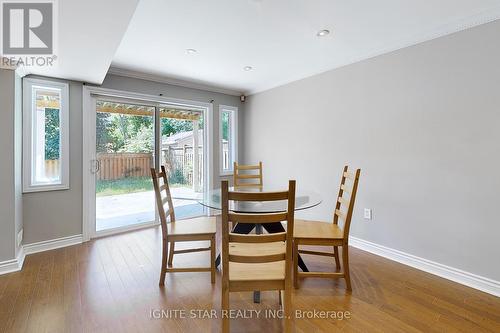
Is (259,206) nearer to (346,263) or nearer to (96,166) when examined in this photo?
(346,263)

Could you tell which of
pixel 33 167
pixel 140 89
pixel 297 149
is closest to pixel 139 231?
pixel 33 167

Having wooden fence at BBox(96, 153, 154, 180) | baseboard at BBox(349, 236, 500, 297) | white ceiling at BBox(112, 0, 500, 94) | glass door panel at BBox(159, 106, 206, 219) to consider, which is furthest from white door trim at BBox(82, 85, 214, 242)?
baseboard at BBox(349, 236, 500, 297)

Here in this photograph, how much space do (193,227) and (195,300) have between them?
24.3 inches

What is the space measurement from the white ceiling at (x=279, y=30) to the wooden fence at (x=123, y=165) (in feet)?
4.08

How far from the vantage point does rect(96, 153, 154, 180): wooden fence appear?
3.48 metres

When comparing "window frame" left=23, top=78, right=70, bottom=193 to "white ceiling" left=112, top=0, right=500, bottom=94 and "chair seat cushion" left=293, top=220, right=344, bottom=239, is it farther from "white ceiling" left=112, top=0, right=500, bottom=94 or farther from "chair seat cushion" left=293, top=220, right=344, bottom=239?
"chair seat cushion" left=293, top=220, right=344, bottom=239

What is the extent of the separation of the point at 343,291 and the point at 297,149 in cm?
224

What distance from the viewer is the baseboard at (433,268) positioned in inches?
82.5

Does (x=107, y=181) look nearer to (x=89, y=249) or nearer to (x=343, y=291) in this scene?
(x=89, y=249)

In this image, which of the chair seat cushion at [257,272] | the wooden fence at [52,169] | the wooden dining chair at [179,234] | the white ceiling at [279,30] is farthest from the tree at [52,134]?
the chair seat cushion at [257,272]

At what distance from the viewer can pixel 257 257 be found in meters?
1.41

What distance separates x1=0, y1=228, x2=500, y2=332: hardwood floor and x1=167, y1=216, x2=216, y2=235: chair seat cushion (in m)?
0.46

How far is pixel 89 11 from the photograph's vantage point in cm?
164

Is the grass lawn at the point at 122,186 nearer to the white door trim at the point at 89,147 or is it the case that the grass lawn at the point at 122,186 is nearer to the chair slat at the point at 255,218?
the white door trim at the point at 89,147
